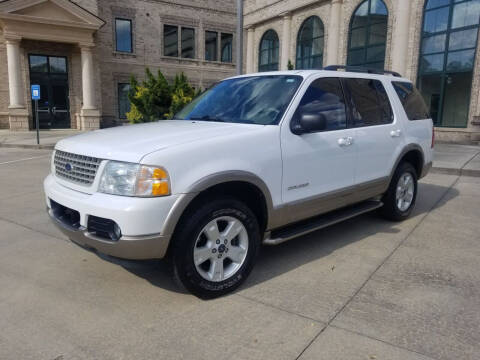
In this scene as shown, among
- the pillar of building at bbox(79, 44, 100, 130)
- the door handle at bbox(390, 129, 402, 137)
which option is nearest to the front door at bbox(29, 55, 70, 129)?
the pillar of building at bbox(79, 44, 100, 130)

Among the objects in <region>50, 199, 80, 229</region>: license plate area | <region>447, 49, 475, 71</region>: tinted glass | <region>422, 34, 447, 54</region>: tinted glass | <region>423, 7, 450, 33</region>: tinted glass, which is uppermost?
<region>423, 7, 450, 33</region>: tinted glass

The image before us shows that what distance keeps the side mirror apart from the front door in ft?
77.9

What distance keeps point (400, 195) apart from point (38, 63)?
24138 mm

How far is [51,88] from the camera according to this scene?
24.2 metres

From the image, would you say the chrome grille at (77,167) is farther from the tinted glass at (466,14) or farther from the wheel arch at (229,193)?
the tinted glass at (466,14)

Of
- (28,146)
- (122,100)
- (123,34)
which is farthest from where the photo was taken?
(122,100)

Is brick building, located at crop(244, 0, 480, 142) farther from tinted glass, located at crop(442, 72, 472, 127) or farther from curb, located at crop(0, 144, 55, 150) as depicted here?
curb, located at crop(0, 144, 55, 150)

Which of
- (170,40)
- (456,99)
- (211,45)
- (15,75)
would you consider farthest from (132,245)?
(211,45)

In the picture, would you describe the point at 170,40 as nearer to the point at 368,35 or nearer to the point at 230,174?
the point at 368,35

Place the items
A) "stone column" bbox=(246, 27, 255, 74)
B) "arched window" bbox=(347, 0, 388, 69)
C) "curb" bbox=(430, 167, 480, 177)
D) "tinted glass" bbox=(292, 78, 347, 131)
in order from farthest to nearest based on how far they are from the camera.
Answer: "stone column" bbox=(246, 27, 255, 74), "arched window" bbox=(347, 0, 388, 69), "curb" bbox=(430, 167, 480, 177), "tinted glass" bbox=(292, 78, 347, 131)

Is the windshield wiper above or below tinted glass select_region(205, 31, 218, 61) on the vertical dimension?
below

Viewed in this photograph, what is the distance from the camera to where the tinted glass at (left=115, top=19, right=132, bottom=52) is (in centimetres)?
2681

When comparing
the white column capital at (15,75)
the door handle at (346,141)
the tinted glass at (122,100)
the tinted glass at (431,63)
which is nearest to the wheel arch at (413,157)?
the door handle at (346,141)

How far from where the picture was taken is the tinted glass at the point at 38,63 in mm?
23516
